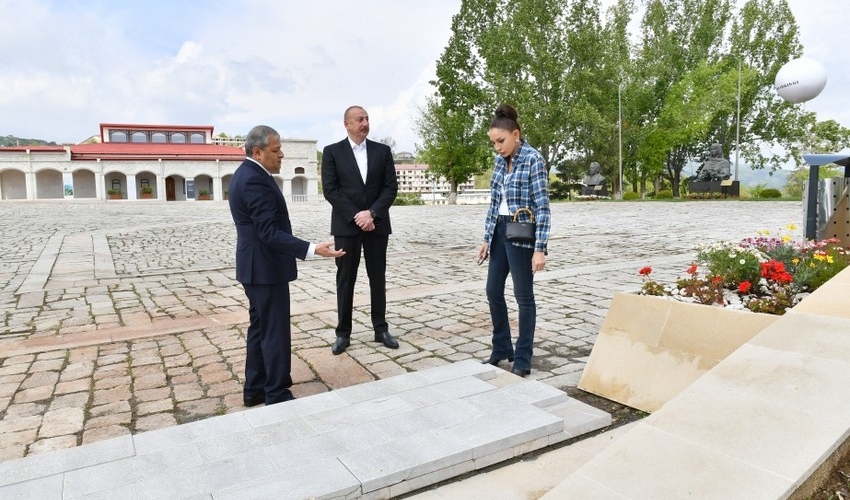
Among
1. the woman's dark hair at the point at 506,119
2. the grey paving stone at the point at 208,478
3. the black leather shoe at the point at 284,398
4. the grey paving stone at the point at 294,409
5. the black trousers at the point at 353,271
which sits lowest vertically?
the black leather shoe at the point at 284,398

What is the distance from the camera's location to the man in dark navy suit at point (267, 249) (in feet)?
11.3

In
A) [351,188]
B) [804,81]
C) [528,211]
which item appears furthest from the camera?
[804,81]

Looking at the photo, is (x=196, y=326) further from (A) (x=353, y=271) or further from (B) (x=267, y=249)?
(B) (x=267, y=249)

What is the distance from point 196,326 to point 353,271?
1992 millimetres

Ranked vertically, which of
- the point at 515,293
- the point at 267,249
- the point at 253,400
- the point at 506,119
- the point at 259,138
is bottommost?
the point at 253,400

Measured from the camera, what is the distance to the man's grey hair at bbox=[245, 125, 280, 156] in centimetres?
345

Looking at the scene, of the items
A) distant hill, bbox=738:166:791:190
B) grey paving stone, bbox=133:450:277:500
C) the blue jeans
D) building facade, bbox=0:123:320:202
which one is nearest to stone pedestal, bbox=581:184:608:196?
distant hill, bbox=738:166:791:190

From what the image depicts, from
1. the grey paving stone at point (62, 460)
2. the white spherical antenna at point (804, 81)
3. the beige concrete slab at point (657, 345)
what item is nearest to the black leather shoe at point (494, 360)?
the beige concrete slab at point (657, 345)

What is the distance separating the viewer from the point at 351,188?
488 centimetres

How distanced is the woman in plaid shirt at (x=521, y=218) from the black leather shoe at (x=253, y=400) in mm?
1777

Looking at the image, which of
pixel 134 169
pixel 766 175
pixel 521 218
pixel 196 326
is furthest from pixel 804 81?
pixel 134 169

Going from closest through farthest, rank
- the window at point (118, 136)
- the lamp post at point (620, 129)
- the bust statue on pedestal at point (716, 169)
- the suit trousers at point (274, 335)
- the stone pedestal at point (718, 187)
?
the suit trousers at point (274, 335), the stone pedestal at point (718, 187), the bust statue on pedestal at point (716, 169), the lamp post at point (620, 129), the window at point (118, 136)

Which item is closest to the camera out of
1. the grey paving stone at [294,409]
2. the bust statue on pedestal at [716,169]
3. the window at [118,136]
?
the grey paving stone at [294,409]

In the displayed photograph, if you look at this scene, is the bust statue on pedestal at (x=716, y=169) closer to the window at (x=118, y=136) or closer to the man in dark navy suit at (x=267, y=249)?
the man in dark navy suit at (x=267, y=249)
